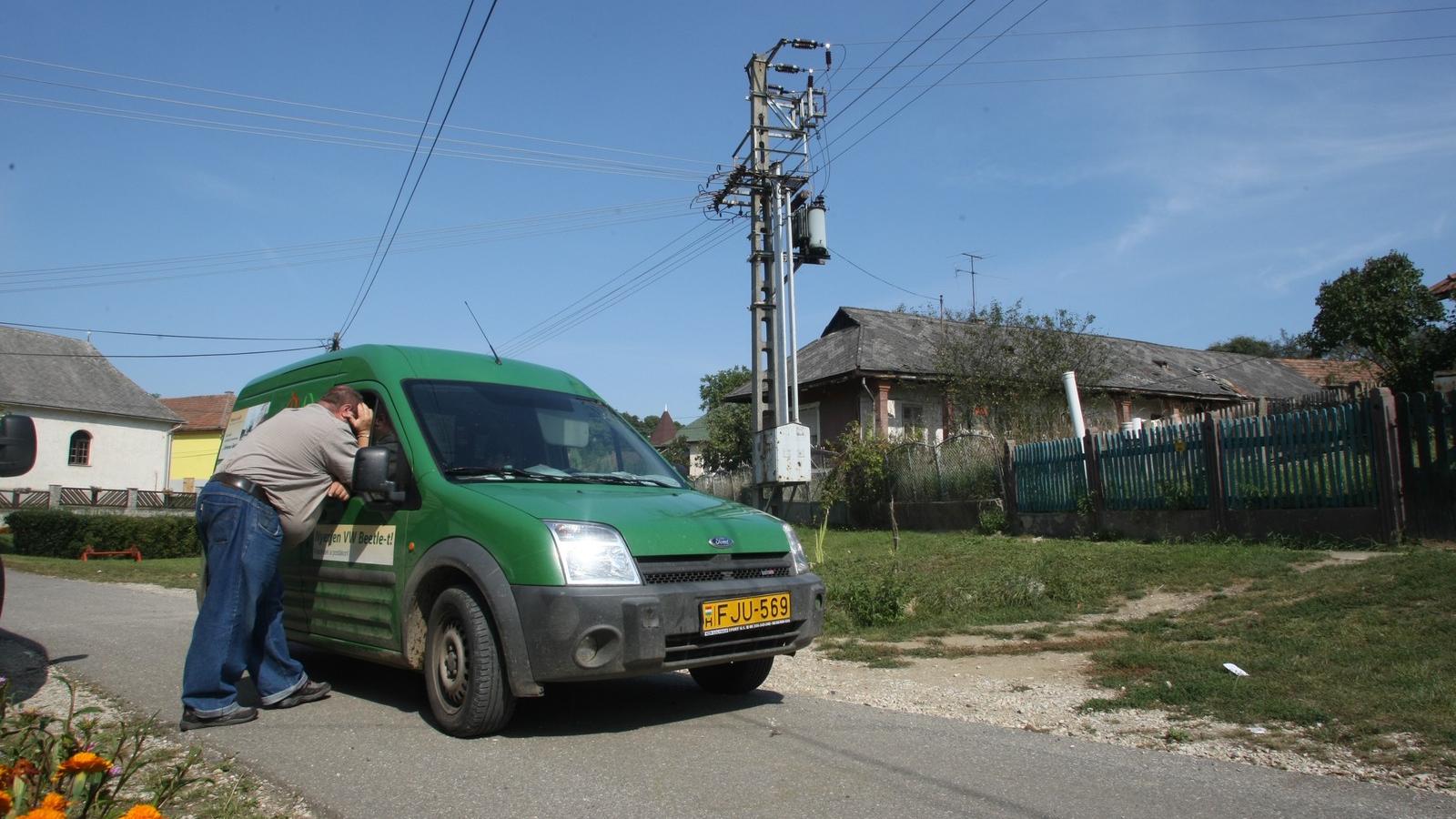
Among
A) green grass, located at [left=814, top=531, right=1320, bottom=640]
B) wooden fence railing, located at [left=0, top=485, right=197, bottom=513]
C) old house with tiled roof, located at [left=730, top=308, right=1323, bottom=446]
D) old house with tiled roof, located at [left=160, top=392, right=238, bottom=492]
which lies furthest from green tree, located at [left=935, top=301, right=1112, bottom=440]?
old house with tiled roof, located at [left=160, top=392, right=238, bottom=492]

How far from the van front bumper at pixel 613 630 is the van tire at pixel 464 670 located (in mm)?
252

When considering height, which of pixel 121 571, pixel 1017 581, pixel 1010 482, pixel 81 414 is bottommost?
pixel 121 571

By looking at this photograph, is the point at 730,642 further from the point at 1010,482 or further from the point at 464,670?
the point at 1010,482

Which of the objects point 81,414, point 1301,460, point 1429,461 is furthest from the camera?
point 81,414

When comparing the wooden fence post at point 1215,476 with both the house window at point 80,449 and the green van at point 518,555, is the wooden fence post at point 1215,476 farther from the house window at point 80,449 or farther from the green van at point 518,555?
the house window at point 80,449

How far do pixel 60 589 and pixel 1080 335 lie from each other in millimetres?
21051

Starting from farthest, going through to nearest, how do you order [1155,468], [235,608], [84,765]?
[1155,468] < [235,608] < [84,765]

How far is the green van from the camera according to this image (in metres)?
4.39

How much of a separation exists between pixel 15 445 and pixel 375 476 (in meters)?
2.02

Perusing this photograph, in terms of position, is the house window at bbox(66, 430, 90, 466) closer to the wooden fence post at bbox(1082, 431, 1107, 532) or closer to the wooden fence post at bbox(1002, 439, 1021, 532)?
the wooden fence post at bbox(1002, 439, 1021, 532)

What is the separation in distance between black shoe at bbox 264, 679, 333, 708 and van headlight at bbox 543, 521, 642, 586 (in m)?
2.07

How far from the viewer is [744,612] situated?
4.78m

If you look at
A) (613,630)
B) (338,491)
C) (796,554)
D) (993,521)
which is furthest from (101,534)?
(613,630)

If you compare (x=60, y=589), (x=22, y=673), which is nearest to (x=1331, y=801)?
(x=22, y=673)
